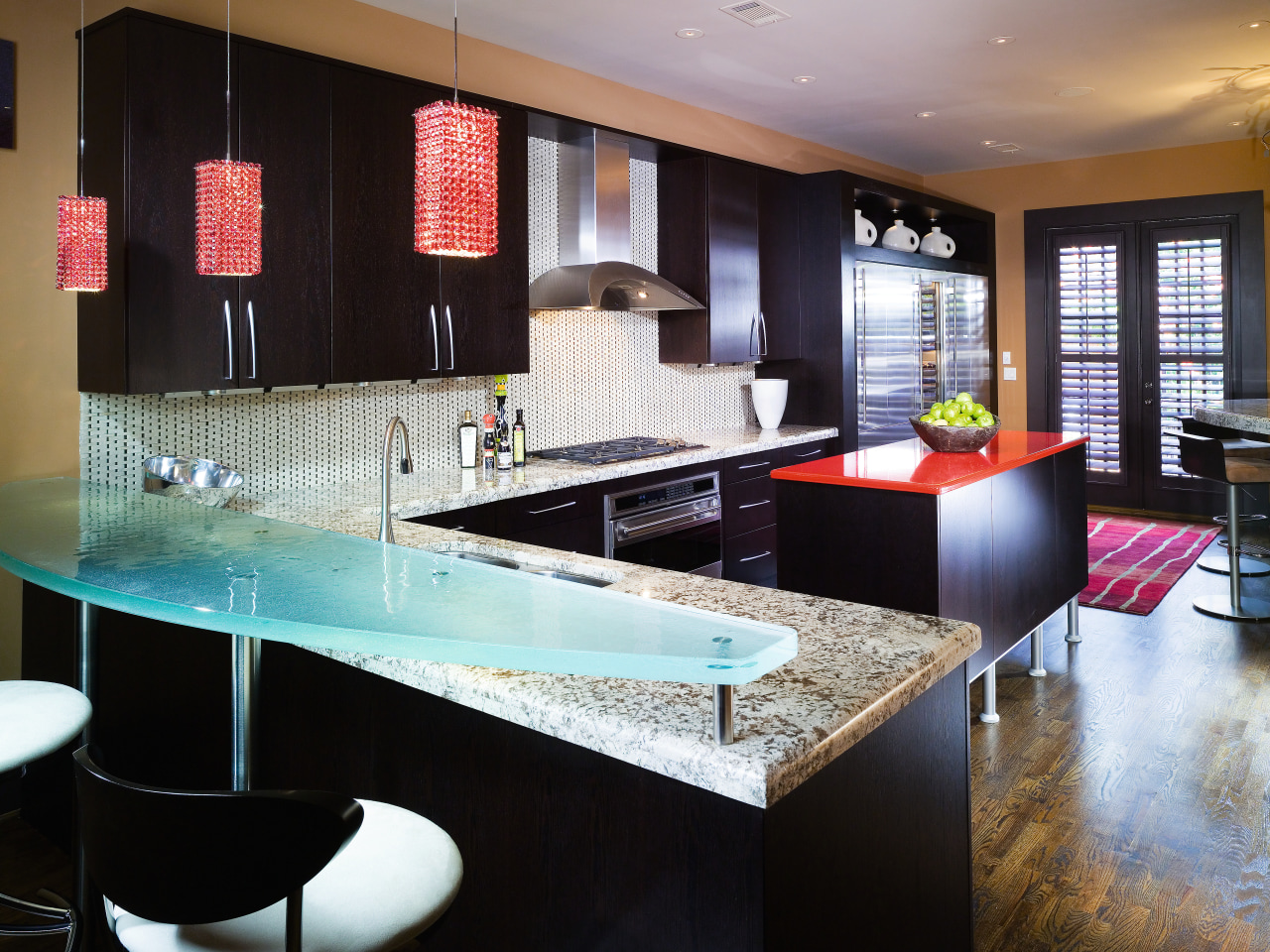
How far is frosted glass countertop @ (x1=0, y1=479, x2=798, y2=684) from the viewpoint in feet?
3.38

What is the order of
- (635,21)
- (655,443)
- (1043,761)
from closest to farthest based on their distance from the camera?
(1043,761), (635,21), (655,443)

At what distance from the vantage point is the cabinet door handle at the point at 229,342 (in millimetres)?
2947

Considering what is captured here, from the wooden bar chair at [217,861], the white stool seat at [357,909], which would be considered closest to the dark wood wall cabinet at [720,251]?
Answer: the white stool seat at [357,909]

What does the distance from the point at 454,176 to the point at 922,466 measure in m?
2.20

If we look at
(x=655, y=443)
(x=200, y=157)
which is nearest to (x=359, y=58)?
(x=200, y=157)

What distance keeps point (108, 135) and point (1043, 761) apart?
3.57 metres

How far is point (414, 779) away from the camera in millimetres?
1665

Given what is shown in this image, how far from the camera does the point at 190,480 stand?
2914 mm

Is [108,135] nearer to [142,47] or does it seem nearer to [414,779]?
[142,47]

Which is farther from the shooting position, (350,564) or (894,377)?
(894,377)

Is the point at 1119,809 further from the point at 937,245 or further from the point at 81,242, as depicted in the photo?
the point at 937,245

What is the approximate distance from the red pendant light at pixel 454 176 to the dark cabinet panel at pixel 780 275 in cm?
375

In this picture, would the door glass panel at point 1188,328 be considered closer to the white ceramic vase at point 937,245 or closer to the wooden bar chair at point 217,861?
the white ceramic vase at point 937,245

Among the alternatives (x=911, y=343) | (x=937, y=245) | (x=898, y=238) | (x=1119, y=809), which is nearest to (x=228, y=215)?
(x=1119, y=809)
